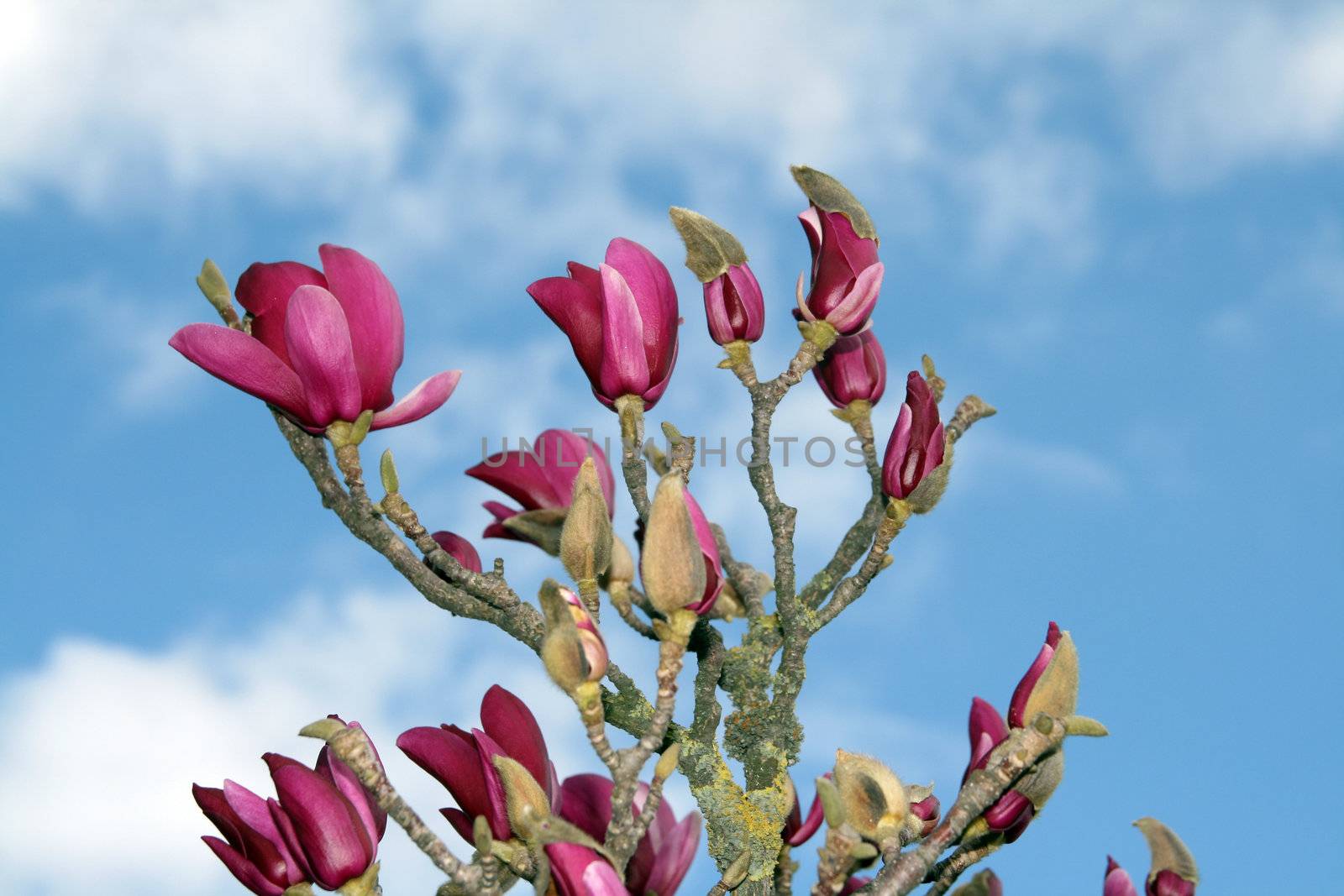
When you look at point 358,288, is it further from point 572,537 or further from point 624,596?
point 624,596

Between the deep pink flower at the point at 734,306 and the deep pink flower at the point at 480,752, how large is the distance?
0.69 m

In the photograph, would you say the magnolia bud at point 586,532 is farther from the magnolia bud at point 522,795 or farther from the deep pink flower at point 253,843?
the deep pink flower at point 253,843

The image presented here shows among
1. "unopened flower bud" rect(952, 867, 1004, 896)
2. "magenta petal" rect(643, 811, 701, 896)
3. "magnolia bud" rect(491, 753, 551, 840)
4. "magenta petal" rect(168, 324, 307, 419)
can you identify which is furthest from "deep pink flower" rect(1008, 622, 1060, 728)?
"magenta petal" rect(168, 324, 307, 419)

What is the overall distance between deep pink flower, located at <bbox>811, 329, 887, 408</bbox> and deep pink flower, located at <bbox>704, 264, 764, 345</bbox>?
0.85 feet

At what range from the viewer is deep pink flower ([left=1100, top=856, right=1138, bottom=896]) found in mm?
1905

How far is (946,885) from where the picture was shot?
180cm

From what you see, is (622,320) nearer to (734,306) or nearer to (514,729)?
(734,306)

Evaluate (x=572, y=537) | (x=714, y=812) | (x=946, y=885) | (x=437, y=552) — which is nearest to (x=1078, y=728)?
(x=946, y=885)

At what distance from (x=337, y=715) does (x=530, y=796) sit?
0.30 m

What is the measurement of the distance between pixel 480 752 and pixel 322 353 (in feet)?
2.05

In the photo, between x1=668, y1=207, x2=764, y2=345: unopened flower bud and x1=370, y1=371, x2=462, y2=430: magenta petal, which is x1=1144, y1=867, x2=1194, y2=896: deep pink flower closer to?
x1=668, y1=207, x2=764, y2=345: unopened flower bud

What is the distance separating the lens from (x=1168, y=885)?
1.93 meters

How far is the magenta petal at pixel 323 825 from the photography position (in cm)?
169

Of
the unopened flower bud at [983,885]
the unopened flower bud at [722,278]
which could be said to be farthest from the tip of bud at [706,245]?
the unopened flower bud at [983,885]
